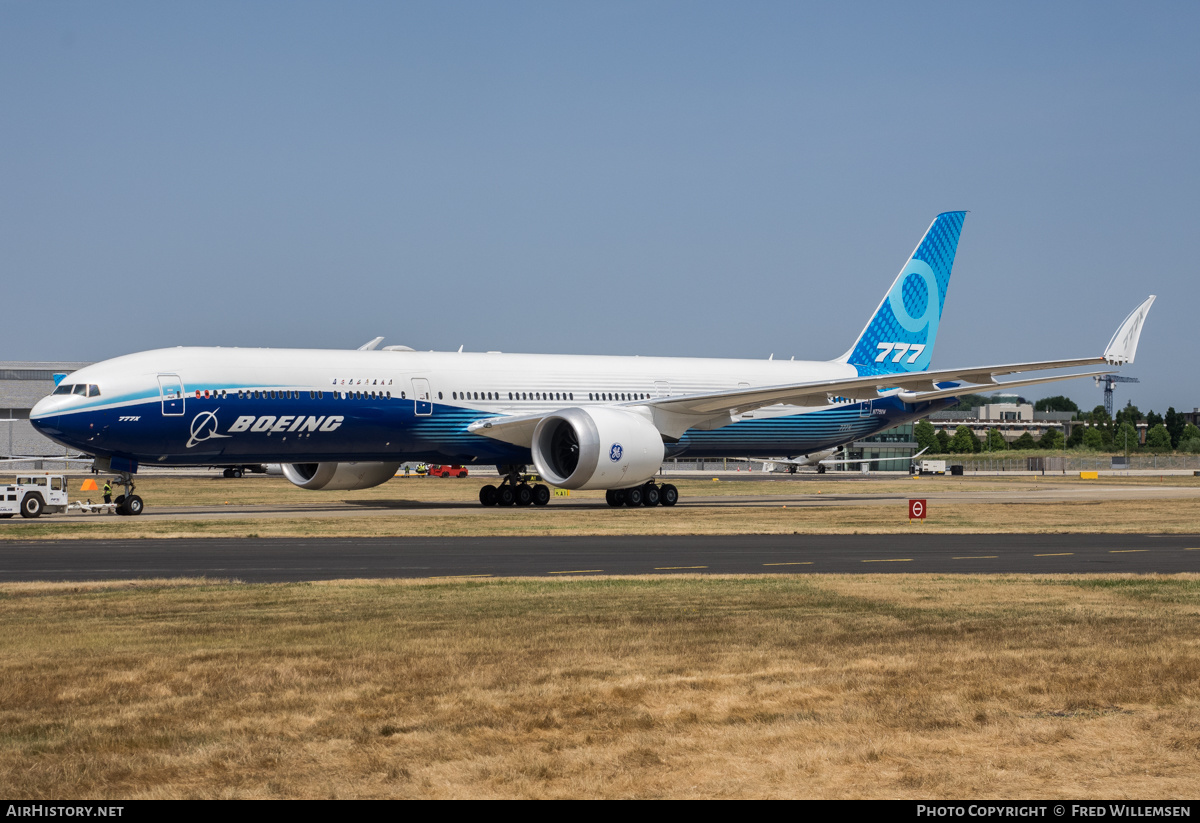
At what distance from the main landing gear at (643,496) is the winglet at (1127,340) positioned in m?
13.4

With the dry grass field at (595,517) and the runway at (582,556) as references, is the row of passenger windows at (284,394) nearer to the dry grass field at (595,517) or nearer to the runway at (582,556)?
the dry grass field at (595,517)

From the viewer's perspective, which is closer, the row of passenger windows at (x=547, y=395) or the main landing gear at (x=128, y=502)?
the main landing gear at (x=128, y=502)

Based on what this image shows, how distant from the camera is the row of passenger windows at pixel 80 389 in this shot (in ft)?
98.4

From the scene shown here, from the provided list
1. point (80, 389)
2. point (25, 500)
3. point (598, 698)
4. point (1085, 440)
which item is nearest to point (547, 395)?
point (80, 389)

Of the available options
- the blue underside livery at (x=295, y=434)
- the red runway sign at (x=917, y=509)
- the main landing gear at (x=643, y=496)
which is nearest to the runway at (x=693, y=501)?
the main landing gear at (x=643, y=496)

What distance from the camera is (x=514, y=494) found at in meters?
37.2

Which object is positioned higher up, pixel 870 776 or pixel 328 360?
pixel 328 360

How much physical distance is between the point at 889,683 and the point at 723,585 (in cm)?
639

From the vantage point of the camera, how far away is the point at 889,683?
8.75 m

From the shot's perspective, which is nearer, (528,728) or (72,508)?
(528,728)

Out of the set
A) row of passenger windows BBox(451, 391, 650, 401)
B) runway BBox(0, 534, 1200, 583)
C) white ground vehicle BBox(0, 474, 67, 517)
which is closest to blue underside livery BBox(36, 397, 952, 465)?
row of passenger windows BBox(451, 391, 650, 401)

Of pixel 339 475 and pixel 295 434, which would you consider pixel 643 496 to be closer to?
pixel 339 475
